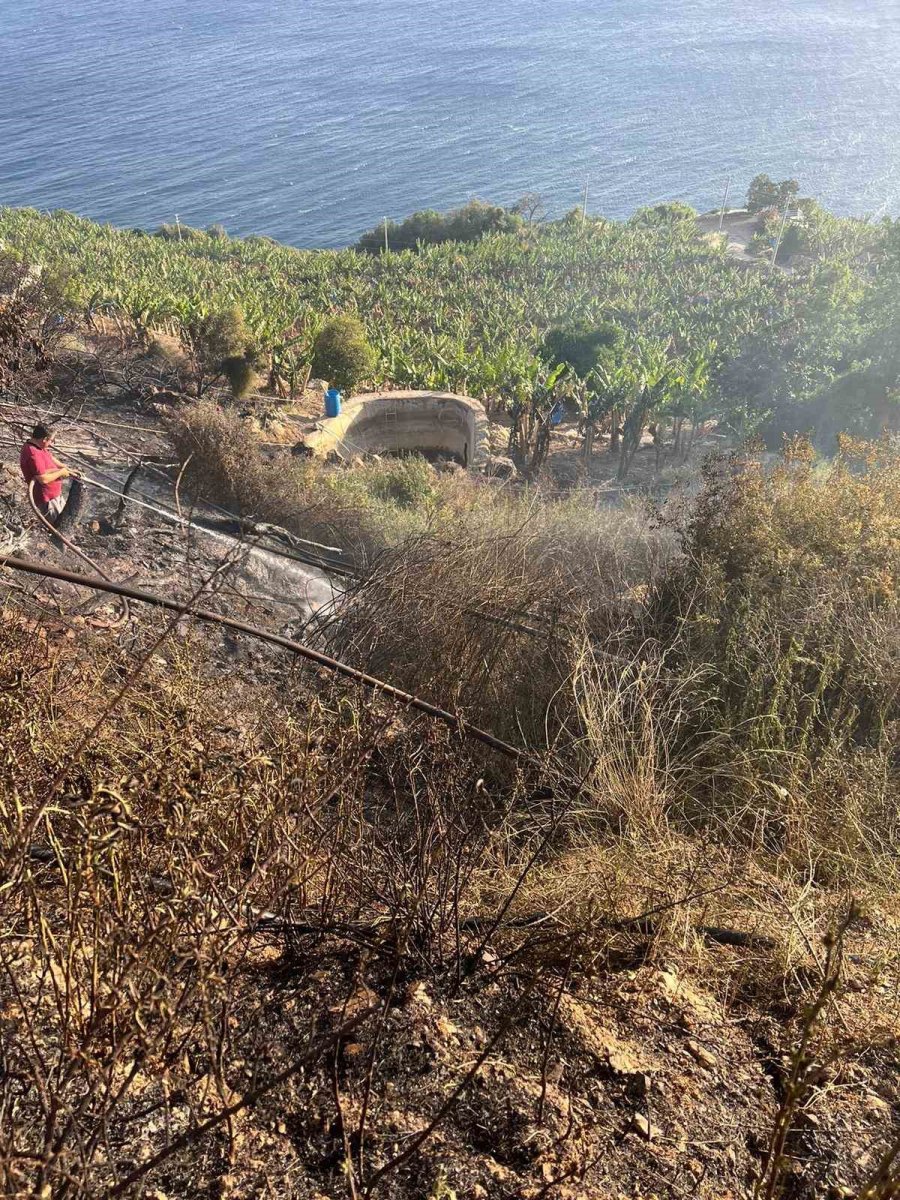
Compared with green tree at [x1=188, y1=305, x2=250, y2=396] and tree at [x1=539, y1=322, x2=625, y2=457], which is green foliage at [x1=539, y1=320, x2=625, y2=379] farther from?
green tree at [x1=188, y1=305, x2=250, y2=396]

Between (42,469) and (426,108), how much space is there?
109169 mm

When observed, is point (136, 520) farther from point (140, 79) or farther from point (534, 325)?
point (140, 79)

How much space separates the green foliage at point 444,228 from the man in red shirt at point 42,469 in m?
52.7

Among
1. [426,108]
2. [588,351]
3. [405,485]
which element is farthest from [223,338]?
[426,108]

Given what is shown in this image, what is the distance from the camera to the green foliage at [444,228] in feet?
186

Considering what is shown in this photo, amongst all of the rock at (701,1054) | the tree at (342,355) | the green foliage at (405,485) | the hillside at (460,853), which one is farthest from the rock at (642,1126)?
the tree at (342,355)

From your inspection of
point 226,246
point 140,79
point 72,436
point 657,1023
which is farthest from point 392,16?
point 657,1023

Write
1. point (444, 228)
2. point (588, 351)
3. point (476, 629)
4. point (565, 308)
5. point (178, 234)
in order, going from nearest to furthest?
1. point (476, 629)
2. point (588, 351)
3. point (565, 308)
4. point (178, 234)
5. point (444, 228)

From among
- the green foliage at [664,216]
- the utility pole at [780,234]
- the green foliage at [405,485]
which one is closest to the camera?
the green foliage at [405,485]

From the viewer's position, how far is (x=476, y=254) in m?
46.4

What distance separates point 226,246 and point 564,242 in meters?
20.2

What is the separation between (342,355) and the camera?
2077 centimetres

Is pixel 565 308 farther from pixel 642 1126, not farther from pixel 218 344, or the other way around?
pixel 642 1126

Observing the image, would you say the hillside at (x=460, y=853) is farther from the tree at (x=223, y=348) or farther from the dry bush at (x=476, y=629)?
the tree at (x=223, y=348)
